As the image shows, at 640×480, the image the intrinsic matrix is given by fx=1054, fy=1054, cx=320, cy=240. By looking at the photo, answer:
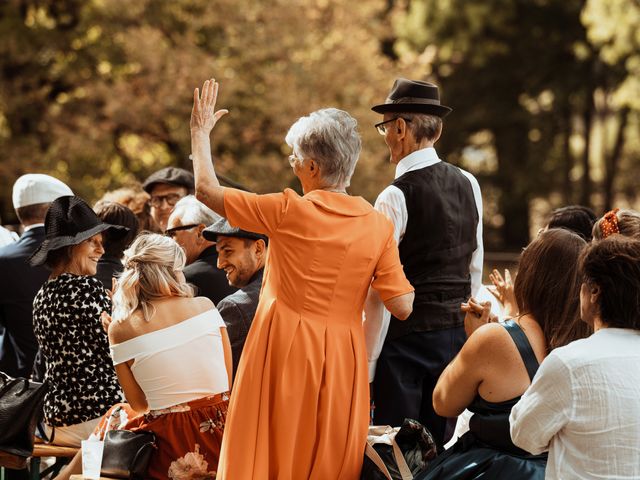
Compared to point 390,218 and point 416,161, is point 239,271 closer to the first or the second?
point 390,218

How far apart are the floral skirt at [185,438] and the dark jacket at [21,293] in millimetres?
1495

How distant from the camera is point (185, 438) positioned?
4094mm

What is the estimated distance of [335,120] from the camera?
11.9 ft

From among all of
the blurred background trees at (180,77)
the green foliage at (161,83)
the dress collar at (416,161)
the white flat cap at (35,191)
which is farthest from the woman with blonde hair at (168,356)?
the green foliage at (161,83)

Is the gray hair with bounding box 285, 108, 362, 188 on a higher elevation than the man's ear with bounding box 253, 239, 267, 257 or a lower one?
higher

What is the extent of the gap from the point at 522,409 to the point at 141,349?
5.49 feet

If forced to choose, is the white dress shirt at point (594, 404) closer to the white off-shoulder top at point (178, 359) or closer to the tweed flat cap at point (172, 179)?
the white off-shoulder top at point (178, 359)

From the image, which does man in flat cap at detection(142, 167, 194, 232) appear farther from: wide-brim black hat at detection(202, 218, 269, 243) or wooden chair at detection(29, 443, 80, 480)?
wooden chair at detection(29, 443, 80, 480)

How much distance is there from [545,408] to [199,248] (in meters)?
2.85

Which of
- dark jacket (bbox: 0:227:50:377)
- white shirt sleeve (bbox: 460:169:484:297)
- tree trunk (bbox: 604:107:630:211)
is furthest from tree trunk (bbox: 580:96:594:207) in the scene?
white shirt sleeve (bbox: 460:169:484:297)

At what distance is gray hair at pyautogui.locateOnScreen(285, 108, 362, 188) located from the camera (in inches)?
142

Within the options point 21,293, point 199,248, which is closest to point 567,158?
point 199,248

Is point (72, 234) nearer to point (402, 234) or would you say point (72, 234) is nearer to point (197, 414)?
point (197, 414)

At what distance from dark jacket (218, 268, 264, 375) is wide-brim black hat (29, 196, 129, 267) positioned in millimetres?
661
